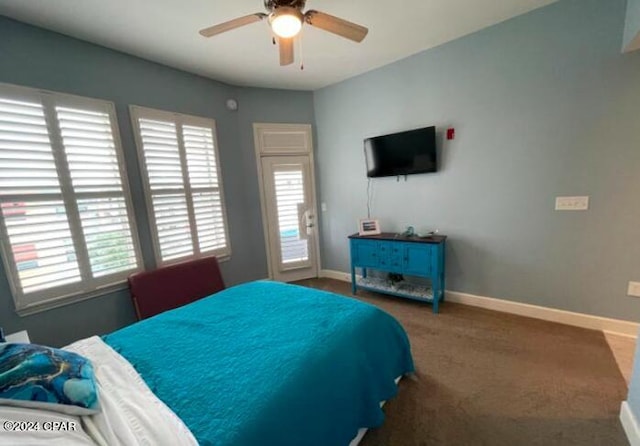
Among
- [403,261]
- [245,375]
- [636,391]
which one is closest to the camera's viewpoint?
[245,375]

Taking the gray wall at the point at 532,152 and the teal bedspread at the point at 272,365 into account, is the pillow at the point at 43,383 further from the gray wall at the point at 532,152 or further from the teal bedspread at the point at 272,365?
the gray wall at the point at 532,152

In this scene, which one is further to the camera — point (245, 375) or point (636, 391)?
point (636, 391)

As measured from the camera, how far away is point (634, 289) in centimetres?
216

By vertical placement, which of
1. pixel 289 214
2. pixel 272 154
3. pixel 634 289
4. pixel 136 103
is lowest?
pixel 634 289

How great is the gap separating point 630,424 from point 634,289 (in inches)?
52.5

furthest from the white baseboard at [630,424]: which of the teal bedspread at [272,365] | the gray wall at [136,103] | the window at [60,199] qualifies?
the window at [60,199]

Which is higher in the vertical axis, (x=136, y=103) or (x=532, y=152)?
(x=136, y=103)

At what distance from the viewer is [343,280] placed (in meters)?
4.01

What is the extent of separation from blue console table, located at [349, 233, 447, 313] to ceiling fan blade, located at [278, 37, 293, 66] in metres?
2.10

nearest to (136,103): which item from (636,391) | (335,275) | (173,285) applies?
(173,285)

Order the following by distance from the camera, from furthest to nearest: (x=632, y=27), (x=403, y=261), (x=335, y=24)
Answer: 1. (x=403, y=261)
2. (x=632, y=27)
3. (x=335, y=24)

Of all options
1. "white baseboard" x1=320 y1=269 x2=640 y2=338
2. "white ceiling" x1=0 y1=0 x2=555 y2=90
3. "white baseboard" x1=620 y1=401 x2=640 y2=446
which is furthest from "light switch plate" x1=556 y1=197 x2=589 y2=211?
"white ceiling" x1=0 y1=0 x2=555 y2=90

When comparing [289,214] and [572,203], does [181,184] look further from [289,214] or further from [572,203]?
[572,203]

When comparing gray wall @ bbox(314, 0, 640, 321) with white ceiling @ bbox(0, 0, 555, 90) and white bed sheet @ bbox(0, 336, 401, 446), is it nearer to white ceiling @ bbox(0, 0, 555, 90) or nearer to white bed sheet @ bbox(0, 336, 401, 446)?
white ceiling @ bbox(0, 0, 555, 90)
